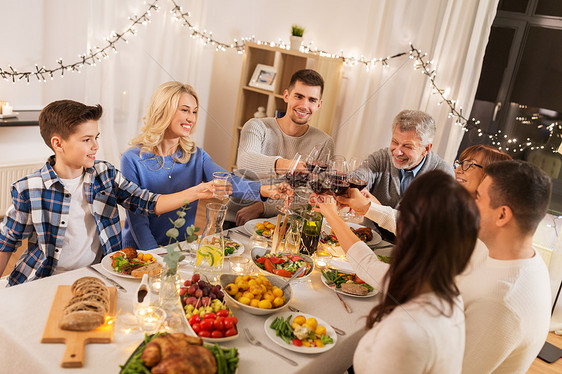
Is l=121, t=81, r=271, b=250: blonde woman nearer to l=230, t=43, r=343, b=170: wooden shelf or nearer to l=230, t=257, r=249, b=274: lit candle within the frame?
l=230, t=257, r=249, b=274: lit candle

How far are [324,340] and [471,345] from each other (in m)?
0.45

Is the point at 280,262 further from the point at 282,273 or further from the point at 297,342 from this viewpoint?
the point at 297,342

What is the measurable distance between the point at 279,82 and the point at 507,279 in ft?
12.0

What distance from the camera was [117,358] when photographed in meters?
1.28

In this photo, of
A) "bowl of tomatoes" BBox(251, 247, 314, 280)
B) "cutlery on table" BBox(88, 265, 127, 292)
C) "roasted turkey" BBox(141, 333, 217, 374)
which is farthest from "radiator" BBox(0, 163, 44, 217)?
"roasted turkey" BBox(141, 333, 217, 374)

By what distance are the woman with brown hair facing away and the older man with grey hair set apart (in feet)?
Answer: 5.40

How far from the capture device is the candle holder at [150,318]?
1.42 meters

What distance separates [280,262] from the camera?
1.90 m

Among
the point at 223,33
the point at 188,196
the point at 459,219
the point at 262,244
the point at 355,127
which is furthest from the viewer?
the point at 223,33

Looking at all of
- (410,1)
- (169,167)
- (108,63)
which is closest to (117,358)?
(169,167)

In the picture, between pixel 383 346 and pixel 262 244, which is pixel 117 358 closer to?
pixel 383 346

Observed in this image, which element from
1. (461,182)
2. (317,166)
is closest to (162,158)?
(317,166)

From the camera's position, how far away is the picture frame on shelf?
490 centimetres

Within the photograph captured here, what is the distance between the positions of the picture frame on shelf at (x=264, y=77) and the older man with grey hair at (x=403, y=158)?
209 cm
